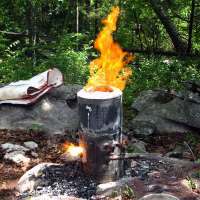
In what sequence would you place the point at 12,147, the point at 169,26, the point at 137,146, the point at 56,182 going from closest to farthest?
the point at 56,182
the point at 12,147
the point at 137,146
the point at 169,26

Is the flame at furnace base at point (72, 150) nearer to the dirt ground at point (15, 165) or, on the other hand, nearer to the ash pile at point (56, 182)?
the dirt ground at point (15, 165)

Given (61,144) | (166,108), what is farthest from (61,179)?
(166,108)

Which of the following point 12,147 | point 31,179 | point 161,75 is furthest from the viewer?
point 161,75

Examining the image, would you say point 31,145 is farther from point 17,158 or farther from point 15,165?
point 15,165

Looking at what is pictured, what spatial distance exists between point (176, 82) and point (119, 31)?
24.2ft

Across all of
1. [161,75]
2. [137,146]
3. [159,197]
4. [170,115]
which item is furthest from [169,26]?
[159,197]

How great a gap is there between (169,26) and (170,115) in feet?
24.3

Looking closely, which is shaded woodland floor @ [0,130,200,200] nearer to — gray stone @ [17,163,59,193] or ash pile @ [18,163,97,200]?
gray stone @ [17,163,59,193]

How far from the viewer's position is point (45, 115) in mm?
10594

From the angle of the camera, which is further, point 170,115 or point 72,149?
point 170,115

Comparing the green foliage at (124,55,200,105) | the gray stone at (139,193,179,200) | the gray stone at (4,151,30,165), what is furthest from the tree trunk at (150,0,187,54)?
the gray stone at (139,193,179,200)

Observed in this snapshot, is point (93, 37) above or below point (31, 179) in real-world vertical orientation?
above

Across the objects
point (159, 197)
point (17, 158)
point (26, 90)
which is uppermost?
point (26, 90)

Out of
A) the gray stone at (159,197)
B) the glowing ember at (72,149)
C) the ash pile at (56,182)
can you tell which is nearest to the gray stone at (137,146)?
the glowing ember at (72,149)
